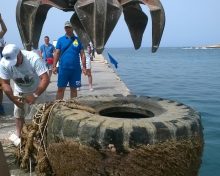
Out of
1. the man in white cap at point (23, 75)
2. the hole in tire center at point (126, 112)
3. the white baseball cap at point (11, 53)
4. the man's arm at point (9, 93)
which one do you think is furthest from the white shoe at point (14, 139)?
the hole in tire center at point (126, 112)

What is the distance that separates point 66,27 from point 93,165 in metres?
4.13

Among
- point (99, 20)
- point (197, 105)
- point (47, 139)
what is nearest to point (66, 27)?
point (47, 139)

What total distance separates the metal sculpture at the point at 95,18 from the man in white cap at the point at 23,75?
1.98m

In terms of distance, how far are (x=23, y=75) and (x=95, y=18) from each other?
11.1 ft

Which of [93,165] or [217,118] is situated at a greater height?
[93,165]

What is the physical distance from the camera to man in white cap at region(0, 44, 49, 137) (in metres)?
5.46

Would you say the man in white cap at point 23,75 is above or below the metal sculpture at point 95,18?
below

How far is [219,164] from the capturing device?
767 cm

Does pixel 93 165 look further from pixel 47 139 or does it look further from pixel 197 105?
pixel 197 105

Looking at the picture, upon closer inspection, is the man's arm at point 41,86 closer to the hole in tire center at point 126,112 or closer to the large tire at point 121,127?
the hole in tire center at point 126,112

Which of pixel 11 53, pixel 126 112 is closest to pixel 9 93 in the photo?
pixel 11 53

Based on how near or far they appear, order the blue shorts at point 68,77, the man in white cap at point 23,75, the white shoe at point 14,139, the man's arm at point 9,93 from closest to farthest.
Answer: the man in white cap at point 23,75, the man's arm at point 9,93, the white shoe at point 14,139, the blue shorts at point 68,77

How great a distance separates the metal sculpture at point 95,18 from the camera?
2621 millimetres

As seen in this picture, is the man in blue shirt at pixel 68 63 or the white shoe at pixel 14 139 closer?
the white shoe at pixel 14 139
